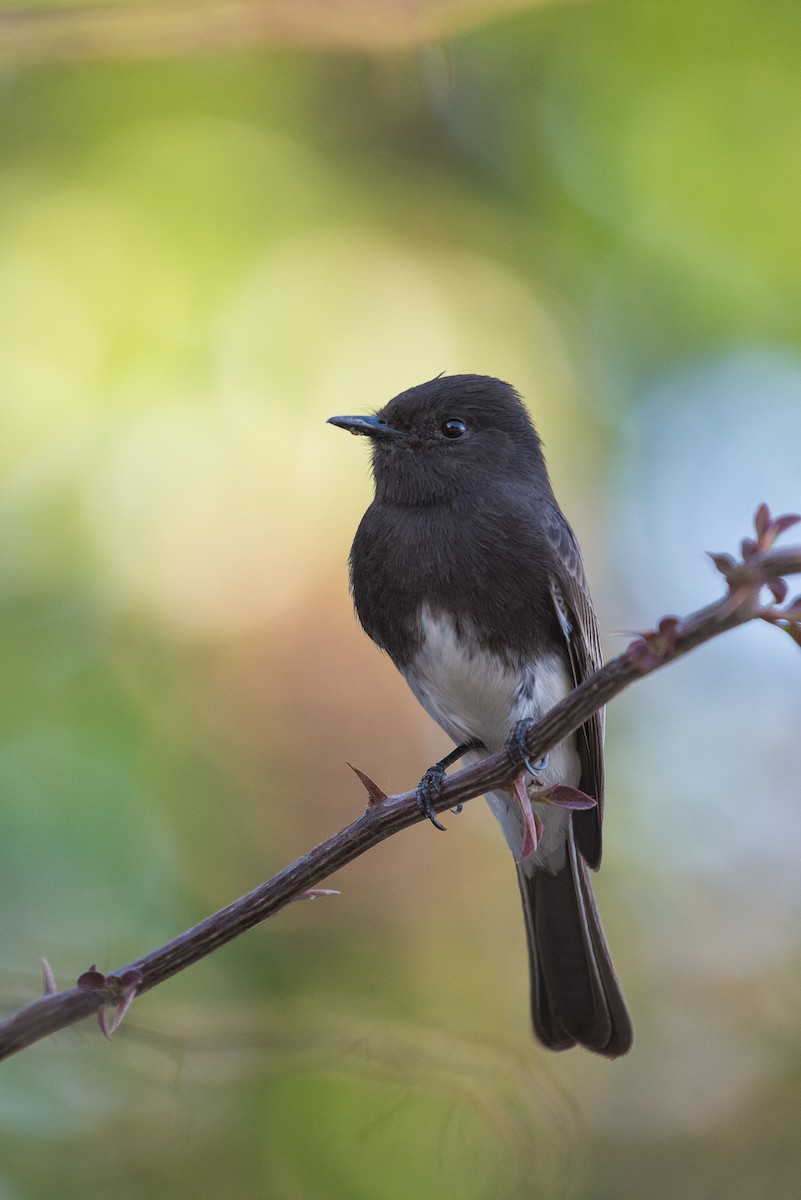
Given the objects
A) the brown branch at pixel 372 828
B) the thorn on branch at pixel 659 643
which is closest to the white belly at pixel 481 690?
the brown branch at pixel 372 828

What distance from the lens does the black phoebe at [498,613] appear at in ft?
10.1

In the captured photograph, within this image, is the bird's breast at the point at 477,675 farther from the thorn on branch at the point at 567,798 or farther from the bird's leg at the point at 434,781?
the thorn on branch at the point at 567,798

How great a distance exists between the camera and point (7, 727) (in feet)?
14.6

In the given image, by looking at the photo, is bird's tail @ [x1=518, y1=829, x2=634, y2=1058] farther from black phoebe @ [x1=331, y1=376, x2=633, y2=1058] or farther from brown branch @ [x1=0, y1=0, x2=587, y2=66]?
brown branch @ [x1=0, y1=0, x2=587, y2=66]

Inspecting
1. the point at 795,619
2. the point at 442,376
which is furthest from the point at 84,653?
the point at 795,619

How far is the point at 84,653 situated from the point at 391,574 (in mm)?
1813

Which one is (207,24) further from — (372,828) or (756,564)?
(756,564)

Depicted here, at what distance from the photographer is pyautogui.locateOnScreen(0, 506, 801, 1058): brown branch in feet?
4.28

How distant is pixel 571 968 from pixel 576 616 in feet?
3.14

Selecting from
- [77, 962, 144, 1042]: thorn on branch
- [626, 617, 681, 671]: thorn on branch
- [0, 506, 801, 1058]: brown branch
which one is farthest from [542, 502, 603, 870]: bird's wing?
[77, 962, 144, 1042]: thorn on branch

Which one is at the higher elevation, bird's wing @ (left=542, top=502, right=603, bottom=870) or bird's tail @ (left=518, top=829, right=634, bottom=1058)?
bird's wing @ (left=542, top=502, right=603, bottom=870)

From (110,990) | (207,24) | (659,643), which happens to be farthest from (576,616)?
(207,24)

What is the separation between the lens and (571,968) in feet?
11.1

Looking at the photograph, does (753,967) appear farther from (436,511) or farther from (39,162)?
(39,162)
